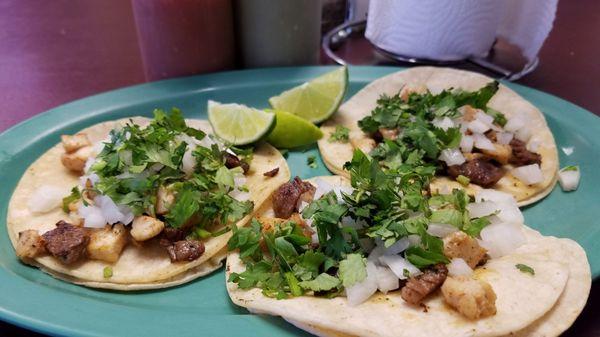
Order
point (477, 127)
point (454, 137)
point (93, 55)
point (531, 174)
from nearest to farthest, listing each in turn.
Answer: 1. point (531, 174)
2. point (454, 137)
3. point (477, 127)
4. point (93, 55)

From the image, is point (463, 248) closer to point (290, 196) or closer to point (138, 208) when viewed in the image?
point (290, 196)

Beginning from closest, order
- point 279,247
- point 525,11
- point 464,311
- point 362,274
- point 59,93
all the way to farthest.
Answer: point 464,311 < point 362,274 < point 279,247 < point 525,11 < point 59,93

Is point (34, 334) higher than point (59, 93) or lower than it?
higher

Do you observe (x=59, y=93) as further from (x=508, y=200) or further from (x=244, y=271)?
(x=508, y=200)

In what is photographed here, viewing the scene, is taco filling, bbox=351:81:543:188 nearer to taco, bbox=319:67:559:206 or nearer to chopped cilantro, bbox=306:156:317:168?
taco, bbox=319:67:559:206

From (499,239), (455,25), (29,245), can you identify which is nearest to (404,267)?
(499,239)

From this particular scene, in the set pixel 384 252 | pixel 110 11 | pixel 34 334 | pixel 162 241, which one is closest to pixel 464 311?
pixel 384 252

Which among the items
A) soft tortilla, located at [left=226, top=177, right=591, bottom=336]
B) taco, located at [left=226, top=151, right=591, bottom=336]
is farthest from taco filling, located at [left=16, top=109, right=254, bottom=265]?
soft tortilla, located at [left=226, top=177, right=591, bottom=336]

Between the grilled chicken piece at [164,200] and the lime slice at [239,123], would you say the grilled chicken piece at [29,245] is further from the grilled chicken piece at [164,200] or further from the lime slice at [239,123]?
the lime slice at [239,123]
